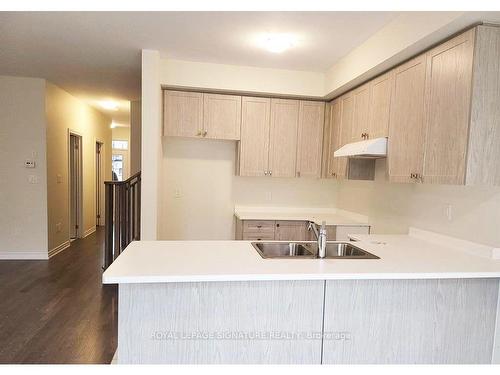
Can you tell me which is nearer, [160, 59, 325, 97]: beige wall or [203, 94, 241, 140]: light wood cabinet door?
[160, 59, 325, 97]: beige wall

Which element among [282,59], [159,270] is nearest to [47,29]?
[282,59]

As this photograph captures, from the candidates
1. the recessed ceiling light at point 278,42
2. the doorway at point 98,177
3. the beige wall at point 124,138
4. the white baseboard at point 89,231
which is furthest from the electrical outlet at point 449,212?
the beige wall at point 124,138

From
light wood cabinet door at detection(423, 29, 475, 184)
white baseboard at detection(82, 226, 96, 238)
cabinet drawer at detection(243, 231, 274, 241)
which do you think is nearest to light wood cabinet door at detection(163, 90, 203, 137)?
cabinet drawer at detection(243, 231, 274, 241)

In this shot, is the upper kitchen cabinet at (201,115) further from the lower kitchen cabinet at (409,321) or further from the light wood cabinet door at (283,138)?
the lower kitchen cabinet at (409,321)

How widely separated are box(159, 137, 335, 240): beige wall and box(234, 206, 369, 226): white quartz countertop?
0.08 metres

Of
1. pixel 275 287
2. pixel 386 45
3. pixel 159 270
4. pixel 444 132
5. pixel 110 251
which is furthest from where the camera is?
pixel 110 251

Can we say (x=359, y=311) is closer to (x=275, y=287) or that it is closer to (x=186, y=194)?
(x=275, y=287)

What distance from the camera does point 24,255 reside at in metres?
4.51

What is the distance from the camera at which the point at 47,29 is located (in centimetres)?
266

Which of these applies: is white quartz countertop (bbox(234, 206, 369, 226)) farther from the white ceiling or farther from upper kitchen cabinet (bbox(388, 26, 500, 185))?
the white ceiling

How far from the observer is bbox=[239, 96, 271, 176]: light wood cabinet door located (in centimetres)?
372

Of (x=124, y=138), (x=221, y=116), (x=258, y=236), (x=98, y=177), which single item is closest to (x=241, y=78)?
(x=221, y=116)

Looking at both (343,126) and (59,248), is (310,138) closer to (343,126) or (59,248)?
(343,126)

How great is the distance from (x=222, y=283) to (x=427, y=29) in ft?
6.80
